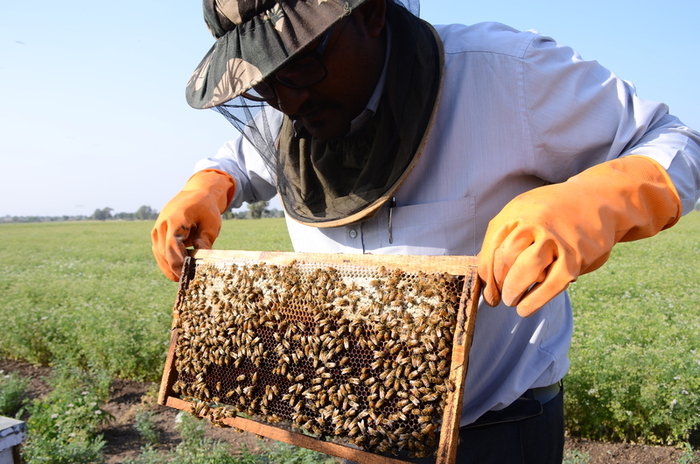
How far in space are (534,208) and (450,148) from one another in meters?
0.61

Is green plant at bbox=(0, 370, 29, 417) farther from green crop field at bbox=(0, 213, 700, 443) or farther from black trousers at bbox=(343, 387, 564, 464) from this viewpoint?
black trousers at bbox=(343, 387, 564, 464)

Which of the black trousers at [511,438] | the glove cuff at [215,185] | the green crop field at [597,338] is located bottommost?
the green crop field at [597,338]

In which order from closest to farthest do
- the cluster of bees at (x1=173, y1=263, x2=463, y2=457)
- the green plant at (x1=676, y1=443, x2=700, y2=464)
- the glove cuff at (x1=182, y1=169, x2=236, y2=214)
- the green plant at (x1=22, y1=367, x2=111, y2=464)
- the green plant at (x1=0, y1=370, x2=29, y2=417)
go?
the cluster of bees at (x1=173, y1=263, x2=463, y2=457) → the glove cuff at (x1=182, y1=169, x2=236, y2=214) → the green plant at (x1=676, y1=443, x2=700, y2=464) → the green plant at (x1=22, y1=367, x2=111, y2=464) → the green plant at (x1=0, y1=370, x2=29, y2=417)

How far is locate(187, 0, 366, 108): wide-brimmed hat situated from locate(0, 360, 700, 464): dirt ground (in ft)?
15.9

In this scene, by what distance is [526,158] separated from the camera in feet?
8.06

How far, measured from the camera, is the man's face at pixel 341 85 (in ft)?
7.53

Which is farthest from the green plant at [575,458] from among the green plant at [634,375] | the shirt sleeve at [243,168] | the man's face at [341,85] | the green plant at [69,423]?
the green plant at [69,423]

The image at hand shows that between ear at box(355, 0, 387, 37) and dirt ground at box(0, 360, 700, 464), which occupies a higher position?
ear at box(355, 0, 387, 37)

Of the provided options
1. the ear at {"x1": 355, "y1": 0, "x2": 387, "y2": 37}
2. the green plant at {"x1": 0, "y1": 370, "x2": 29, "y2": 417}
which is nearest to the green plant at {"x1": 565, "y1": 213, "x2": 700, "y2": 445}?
the ear at {"x1": 355, "y1": 0, "x2": 387, "y2": 37}

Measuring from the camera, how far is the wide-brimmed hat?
81.0 inches

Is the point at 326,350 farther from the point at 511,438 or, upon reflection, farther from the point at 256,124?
the point at 256,124

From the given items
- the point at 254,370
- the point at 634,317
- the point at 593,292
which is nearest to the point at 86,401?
the point at 254,370

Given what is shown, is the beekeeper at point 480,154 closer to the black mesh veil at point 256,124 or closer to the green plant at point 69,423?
the black mesh veil at point 256,124

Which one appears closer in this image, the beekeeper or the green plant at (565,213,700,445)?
the beekeeper
